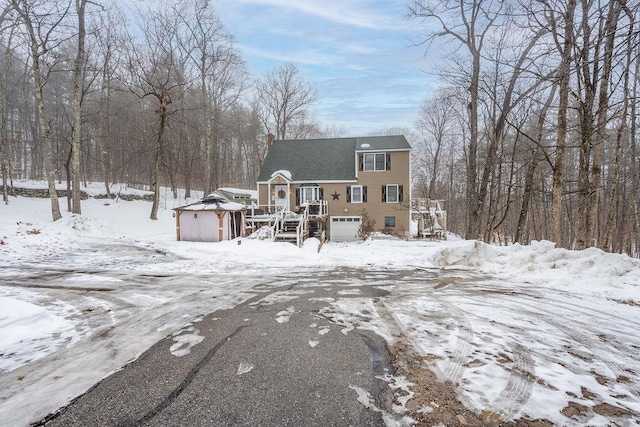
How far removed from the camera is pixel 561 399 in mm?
2828

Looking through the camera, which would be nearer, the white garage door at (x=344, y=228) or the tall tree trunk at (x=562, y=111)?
the tall tree trunk at (x=562, y=111)

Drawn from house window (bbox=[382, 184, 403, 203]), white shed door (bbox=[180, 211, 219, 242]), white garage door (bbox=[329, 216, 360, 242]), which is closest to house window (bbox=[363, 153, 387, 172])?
house window (bbox=[382, 184, 403, 203])

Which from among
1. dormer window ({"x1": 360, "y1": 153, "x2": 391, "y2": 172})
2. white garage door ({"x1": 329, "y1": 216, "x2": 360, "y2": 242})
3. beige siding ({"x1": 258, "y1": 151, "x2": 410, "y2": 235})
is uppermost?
dormer window ({"x1": 360, "y1": 153, "x2": 391, "y2": 172})

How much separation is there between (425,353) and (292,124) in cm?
3824

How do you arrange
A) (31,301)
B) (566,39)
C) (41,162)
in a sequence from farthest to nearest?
(41,162) → (566,39) → (31,301)

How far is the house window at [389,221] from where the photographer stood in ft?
77.6

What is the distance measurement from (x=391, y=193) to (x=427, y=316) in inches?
760

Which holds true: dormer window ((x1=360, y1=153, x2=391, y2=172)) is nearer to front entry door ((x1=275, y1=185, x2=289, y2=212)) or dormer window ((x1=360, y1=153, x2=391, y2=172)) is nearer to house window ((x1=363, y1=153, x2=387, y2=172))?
house window ((x1=363, y1=153, x2=387, y2=172))

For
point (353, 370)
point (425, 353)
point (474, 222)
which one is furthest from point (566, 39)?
point (353, 370)

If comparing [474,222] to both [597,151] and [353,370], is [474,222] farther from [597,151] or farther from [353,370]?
[353,370]

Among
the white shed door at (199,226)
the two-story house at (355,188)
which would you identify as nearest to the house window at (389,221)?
the two-story house at (355,188)

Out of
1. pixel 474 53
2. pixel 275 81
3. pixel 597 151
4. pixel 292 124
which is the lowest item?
pixel 597 151

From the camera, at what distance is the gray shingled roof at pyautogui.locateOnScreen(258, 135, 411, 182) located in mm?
24375

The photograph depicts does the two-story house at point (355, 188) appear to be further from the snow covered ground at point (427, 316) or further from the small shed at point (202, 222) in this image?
the snow covered ground at point (427, 316)
